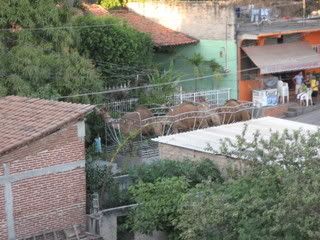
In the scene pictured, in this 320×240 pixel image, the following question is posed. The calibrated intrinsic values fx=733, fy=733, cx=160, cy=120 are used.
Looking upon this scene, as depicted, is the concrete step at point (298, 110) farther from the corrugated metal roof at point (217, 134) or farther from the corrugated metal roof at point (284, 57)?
the corrugated metal roof at point (217, 134)

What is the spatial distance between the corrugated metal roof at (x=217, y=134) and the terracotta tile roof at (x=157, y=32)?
364 inches

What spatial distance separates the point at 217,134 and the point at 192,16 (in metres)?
11.6

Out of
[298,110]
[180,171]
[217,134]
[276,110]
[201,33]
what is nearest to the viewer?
[180,171]

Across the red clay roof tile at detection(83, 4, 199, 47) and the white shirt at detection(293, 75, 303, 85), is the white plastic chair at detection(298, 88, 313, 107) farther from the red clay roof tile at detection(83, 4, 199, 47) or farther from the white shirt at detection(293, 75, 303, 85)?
the red clay roof tile at detection(83, 4, 199, 47)

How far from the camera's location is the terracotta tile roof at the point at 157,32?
3038 cm

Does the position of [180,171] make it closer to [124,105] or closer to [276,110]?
[124,105]

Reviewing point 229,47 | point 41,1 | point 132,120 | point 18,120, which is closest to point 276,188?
point 18,120

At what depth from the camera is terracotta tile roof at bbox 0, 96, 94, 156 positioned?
1617 centimetres

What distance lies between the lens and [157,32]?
102 ft

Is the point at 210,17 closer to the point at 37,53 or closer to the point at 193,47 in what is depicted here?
the point at 193,47

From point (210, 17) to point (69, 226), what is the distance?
1517 centimetres

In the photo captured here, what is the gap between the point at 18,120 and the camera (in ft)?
57.6

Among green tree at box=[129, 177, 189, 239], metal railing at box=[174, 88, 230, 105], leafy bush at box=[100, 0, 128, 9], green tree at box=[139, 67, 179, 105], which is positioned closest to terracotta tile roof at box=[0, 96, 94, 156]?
green tree at box=[129, 177, 189, 239]

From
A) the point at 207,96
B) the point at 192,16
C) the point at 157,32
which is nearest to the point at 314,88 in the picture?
the point at 207,96
